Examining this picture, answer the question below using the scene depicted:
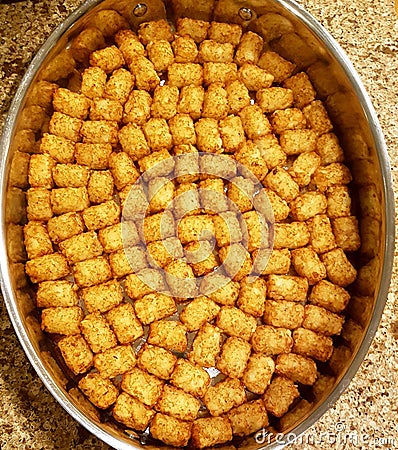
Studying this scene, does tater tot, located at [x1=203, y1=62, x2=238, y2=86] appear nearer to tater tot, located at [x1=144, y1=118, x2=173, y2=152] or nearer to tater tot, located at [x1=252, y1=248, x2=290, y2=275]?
tater tot, located at [x1=144, y1=118, x2=173, y2=152]

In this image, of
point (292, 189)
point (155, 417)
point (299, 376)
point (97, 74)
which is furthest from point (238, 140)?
point (155, 417)

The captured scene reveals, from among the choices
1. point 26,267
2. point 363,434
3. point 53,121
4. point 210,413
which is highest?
point 53,121

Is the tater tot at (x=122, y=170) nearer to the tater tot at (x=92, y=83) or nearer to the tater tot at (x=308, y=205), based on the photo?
the tater tot at (x=92, y=83)

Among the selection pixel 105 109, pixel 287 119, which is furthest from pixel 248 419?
pixel 105 109

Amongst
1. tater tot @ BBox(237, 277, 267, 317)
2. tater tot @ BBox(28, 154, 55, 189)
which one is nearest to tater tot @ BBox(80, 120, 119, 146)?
tater tot @ BBox(28, 154, 55, 189)

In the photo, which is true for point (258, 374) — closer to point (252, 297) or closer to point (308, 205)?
point (252, 297)

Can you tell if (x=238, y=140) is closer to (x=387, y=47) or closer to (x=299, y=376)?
(x=387, y=47)
